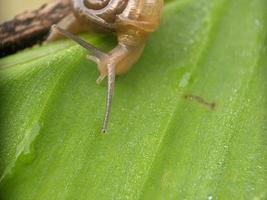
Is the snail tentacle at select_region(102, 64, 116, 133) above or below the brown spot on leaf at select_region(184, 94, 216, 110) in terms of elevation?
above

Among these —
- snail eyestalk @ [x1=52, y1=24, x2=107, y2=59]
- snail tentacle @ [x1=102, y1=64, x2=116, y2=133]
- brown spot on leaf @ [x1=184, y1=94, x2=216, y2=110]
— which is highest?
snail eyestalk @ [x1=52, y1=24, x2=107, y2=59]

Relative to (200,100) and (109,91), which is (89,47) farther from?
(200,100)

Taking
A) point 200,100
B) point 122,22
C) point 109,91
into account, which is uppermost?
point 122,22

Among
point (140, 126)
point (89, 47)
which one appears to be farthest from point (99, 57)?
point (140, 126)

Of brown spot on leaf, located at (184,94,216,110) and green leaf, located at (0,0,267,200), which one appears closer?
green leaf, located at (0,0,267,200)

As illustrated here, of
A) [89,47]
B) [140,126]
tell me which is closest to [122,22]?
[89,47]

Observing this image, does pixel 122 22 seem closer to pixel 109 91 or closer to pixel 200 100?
pixel 109 91

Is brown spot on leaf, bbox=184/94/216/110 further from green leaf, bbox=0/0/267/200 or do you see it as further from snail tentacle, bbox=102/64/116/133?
snail tentacle, bbox=102/64/116/133

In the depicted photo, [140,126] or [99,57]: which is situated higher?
[99,57]

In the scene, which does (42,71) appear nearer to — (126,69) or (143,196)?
(126,69)

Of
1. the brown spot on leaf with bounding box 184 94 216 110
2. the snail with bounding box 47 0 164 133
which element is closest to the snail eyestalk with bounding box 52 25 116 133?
the snail with bounding box 47 0 164 133
